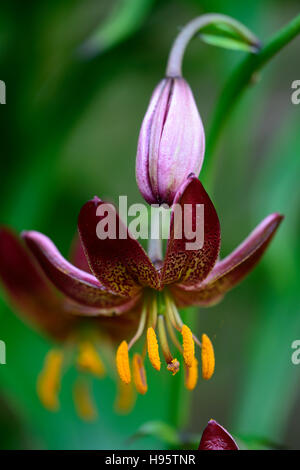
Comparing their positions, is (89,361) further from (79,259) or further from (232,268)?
(232,268)

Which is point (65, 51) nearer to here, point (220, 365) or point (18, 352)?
point (18, 352)

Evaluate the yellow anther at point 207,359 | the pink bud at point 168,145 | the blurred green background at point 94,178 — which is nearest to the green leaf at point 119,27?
the blurred green background at point 94,178
